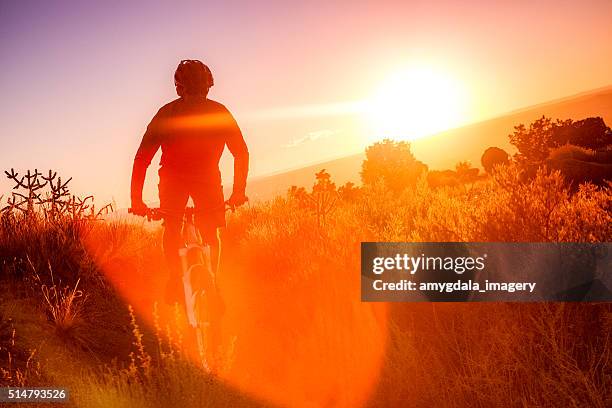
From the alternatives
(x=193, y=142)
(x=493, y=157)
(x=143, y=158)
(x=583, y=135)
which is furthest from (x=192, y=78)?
(x=493, y=157)

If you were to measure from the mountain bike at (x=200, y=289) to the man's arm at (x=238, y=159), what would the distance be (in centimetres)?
9

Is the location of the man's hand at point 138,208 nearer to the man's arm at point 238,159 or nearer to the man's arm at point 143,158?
the man's arm at point 143,158

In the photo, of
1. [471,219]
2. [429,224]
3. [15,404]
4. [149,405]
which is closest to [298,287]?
[429,224]

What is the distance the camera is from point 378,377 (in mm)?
3492

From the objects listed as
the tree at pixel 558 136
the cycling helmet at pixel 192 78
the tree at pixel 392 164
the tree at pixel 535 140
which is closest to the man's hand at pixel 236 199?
the cycling helmet at pixel 192 78

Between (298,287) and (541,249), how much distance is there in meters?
1.97

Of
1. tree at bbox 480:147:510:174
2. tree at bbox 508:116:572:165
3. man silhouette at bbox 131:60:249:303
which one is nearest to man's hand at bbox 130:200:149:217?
man silhouette at bbox 131:60:249:303

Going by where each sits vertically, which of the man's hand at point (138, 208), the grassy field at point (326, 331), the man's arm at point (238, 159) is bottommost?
the grassy field at point (326, 331)

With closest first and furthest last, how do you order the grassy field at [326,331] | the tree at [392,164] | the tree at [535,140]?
the grassy field at [326,331]
the tree at [535,140]
the tree at [392,164]

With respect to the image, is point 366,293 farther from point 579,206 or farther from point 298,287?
point 579,206

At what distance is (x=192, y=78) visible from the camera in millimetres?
3150

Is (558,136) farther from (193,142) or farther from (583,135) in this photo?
(193,142)

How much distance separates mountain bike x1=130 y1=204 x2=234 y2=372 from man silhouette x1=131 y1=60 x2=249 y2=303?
0.17 feet

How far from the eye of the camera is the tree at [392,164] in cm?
1100
